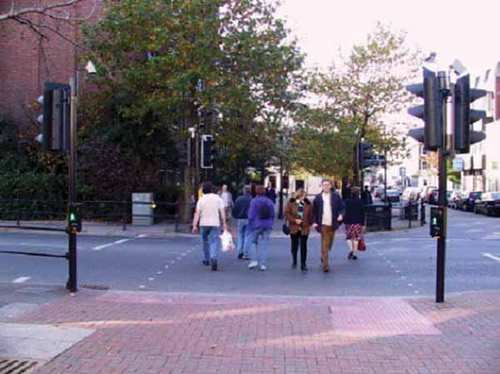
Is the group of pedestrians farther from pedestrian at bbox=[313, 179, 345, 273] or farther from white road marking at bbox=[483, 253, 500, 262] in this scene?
A: white road marking at bbox=[483, 253, 500, 262]

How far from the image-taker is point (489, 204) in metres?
36.1

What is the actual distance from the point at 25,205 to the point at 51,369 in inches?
805

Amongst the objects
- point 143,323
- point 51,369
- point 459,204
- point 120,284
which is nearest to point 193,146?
point 120,284

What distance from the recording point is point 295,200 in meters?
12.5

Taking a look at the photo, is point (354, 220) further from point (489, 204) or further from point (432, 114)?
point (489, 204)

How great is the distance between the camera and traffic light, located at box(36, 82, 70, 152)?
8984 mm

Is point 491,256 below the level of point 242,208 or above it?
below

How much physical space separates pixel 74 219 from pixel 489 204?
31.4 metres

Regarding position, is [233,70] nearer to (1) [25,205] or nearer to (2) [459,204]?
(1) [25,205]

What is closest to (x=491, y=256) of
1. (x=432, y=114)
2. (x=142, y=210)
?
(x=432, y=114)

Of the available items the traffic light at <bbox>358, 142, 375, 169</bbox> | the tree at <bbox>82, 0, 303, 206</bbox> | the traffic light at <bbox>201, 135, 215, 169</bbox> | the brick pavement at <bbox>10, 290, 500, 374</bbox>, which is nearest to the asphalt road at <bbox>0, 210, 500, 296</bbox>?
the brick pavement at <bbox>10, 290, 500, 374</bbox>

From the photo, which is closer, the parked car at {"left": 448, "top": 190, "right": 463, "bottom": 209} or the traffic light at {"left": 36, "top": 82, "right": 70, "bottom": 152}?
the traffic light at {"left": 36, "top": 82, "right": 70, "bottom": 152}

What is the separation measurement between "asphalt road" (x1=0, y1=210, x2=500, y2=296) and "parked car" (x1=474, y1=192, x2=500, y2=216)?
18770 millimetres

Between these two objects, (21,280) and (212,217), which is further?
(212,217)
